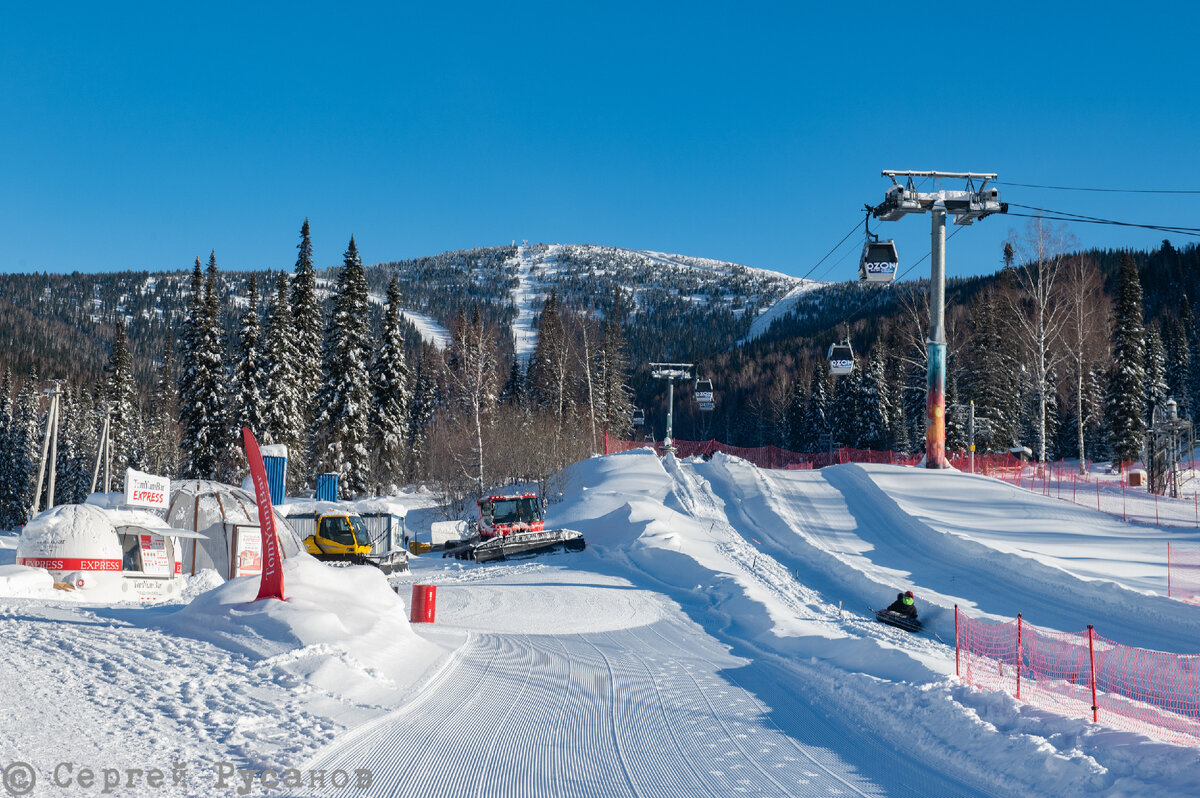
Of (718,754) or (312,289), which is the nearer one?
(718,754)

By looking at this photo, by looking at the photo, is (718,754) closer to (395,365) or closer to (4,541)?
(4,541)

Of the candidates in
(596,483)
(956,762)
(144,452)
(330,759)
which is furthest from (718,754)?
(144,452)

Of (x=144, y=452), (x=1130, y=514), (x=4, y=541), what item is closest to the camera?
(x=1130, y=514)

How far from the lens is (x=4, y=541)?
31922 mm

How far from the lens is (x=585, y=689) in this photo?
A: 9.93 meters

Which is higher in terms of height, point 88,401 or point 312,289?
point 312,289

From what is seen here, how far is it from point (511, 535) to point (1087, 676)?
1739cm

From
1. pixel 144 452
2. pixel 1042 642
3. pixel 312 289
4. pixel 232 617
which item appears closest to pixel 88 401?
pixel 144 452

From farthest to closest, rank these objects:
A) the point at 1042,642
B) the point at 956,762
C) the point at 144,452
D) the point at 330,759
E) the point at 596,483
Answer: the point at 144,452 < the point at 596,483 < the point at 1042,642 < the point at 956,762 < the point at 330,759

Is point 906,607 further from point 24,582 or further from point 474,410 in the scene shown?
point 474,410

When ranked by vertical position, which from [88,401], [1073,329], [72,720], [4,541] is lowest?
[4,541]

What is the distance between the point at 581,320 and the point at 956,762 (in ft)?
177

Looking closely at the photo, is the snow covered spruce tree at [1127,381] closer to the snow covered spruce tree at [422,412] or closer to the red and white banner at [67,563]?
the snow covered spruce tree at [422,412]

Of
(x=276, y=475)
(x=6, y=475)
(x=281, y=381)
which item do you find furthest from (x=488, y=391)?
(x=6, y=475)
